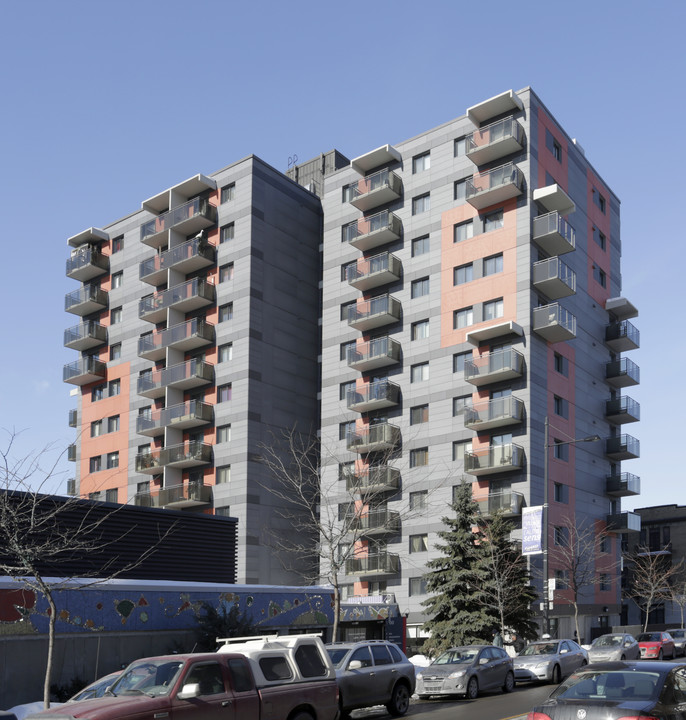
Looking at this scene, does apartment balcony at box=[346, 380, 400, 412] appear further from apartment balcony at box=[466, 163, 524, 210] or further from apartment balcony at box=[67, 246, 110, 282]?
apartment balcony at box=[67, 246, 110, 282]

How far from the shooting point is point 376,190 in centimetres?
5747

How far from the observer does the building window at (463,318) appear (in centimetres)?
5297

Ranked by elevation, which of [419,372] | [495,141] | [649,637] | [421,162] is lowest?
[649,637]

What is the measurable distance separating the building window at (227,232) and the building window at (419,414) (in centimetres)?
1682

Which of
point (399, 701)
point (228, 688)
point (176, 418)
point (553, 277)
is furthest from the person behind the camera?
point (176, 418)

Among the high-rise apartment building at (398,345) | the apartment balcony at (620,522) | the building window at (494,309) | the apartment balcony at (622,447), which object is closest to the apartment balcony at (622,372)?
the high-rise apartment building at (398,345)

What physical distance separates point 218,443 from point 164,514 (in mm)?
21001

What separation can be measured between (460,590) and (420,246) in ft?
79.7

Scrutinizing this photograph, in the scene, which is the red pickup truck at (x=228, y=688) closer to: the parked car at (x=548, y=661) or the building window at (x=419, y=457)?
the parked car at (x=548, y=661)

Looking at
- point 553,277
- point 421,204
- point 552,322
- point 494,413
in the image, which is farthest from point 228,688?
point 421,204

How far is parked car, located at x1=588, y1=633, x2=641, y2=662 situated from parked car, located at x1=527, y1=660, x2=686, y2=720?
76.9ft

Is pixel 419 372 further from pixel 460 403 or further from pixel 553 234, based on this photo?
pixel 553 234

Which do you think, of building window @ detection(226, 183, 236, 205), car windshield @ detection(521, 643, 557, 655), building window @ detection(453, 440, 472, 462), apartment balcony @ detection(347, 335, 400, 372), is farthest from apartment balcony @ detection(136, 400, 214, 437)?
car windshield @ detection(521, 643, 557, 655)

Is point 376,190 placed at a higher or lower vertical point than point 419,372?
higher
